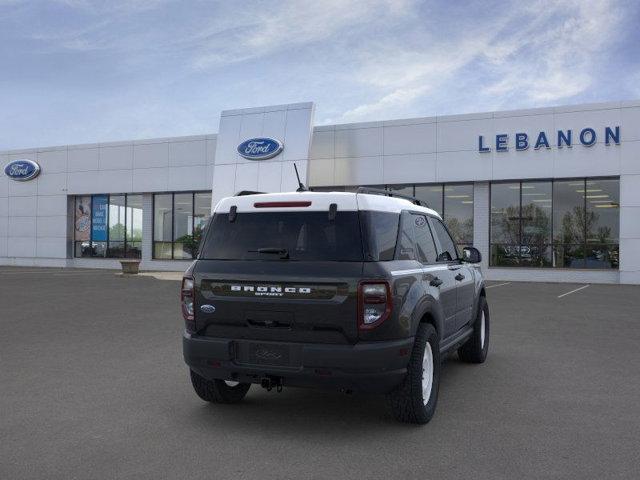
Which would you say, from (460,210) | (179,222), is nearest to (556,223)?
(460,210)

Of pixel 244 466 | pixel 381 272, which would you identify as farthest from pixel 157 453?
pixel 381 272

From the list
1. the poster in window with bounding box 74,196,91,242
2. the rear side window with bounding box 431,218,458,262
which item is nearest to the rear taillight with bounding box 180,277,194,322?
the rear side window with bounding box 431,218,458,262

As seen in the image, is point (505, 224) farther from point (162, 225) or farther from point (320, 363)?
point (320, 363)

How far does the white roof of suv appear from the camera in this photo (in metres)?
4.92

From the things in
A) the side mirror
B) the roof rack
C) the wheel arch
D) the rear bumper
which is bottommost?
the rear bumper

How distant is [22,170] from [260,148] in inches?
613

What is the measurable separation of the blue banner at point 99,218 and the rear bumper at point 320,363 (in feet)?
98.4

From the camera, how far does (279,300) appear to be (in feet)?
15.5

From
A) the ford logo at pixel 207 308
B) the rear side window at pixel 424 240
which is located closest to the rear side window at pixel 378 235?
the rear side window at pixel 424 240

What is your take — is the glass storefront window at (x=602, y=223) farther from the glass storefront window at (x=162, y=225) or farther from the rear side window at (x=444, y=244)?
the glass storefront window at (x=162, y=225)

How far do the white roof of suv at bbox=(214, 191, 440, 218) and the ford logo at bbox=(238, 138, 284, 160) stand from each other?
21419mm

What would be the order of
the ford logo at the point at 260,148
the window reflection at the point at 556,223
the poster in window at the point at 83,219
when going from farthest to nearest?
the poster in window at the point at 83,219
the ford logo at the point at 260,148
the window reflection at the point at 556,223

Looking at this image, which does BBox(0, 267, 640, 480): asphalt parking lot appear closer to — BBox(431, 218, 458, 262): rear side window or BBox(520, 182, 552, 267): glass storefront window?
BBox(431, 218, 458, 262): rear side window

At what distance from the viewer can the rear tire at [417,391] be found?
486 cm
